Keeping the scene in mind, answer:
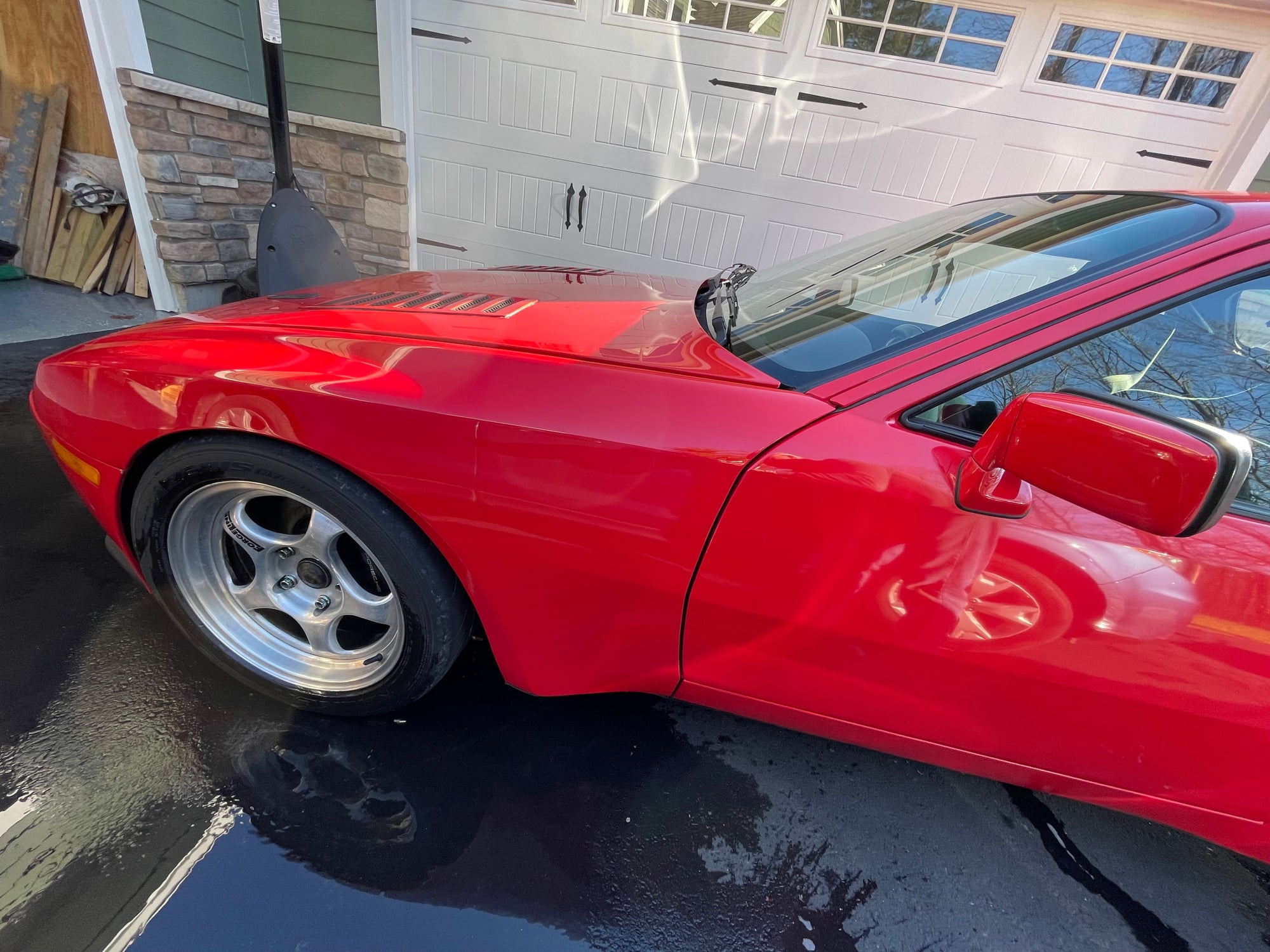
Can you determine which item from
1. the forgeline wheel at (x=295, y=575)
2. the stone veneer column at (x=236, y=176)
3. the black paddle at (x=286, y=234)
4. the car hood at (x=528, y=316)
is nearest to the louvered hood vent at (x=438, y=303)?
the car hood at (x=528, y=316)

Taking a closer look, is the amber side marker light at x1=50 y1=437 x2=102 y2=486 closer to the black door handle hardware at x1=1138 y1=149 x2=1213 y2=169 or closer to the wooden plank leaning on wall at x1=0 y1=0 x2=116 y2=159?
the wooden plank leaning on wall at x1=0 y1=0 x2=116 y2=159

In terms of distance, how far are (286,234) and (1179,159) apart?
18.7 feet

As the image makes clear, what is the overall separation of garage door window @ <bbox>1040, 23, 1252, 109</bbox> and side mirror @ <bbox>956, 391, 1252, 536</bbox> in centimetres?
429

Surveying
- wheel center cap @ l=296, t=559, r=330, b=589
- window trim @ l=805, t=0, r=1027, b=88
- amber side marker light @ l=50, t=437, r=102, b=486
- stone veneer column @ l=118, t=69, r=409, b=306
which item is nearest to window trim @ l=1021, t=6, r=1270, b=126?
window trim @ l=805, t=0, r=1027, b=88

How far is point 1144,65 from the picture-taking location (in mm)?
3648

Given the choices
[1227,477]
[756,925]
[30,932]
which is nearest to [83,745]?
[30,932]

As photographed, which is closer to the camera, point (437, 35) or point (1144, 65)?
point (1144, 65)

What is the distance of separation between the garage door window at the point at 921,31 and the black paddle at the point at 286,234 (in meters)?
3.44

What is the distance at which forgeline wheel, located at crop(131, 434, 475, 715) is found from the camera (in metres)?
1.27

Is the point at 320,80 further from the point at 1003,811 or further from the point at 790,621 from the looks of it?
the point at 1003,811

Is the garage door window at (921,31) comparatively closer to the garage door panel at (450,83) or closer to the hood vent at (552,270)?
the garage door panel at (450,83)

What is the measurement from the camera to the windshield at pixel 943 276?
109 cm

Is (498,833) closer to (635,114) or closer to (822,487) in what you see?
(822,487)

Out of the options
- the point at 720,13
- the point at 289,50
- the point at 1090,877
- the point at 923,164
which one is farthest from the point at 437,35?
the point at 1090,877
